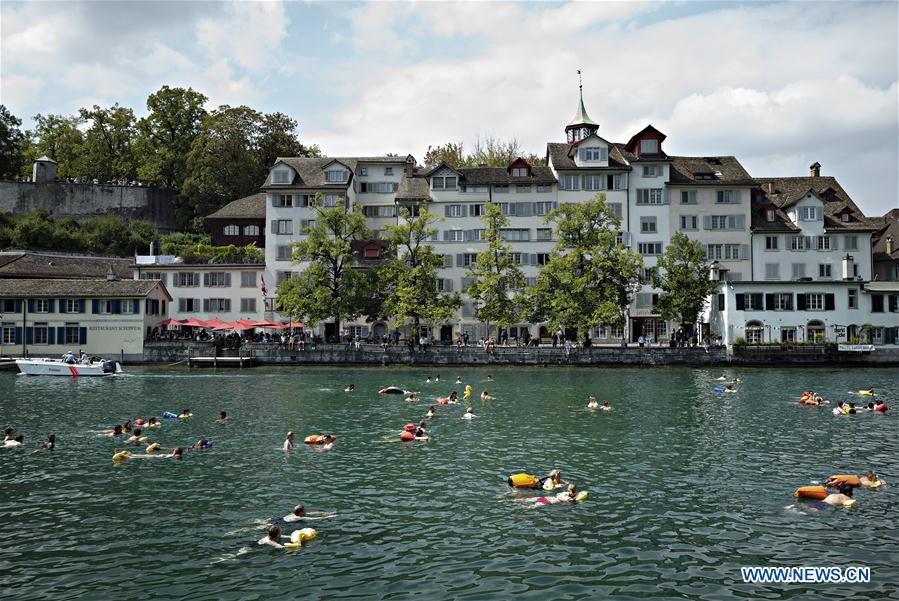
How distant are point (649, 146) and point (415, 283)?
1214 inches

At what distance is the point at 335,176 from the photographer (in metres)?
81.3

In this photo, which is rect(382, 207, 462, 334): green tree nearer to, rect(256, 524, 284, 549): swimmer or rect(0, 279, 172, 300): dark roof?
rect(0, 279, 172, 300): dark roof

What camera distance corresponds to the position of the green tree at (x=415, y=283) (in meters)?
67.1

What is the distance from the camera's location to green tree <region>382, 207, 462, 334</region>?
6706 centimetres

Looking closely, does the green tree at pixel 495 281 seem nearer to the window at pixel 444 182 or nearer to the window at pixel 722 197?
the window at pixel 444 182

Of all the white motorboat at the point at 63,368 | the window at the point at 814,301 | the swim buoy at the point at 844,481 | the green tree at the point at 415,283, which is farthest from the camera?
the window at the point at 814,301

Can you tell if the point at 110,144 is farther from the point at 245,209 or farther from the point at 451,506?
the point at 451,506

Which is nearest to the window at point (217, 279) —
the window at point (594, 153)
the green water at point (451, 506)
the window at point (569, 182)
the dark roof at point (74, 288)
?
the dark roof at point (74, 288)

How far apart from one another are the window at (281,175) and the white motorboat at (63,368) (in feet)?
97.4

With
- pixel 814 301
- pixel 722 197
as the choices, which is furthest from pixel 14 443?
pixel 722 197

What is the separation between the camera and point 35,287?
69625mm

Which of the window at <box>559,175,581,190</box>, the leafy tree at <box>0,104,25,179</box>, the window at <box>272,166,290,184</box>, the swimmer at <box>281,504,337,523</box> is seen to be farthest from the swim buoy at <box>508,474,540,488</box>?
the leafy tree at <box>0,104,25,179</box>

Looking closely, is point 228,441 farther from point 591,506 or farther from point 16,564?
point 591,506

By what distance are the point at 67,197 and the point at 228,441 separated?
84235 millimetres
